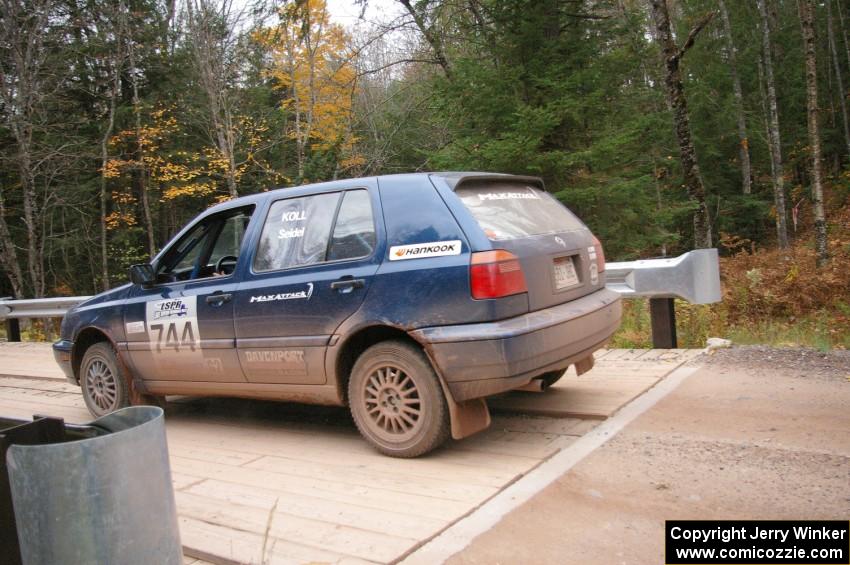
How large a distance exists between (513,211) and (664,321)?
326 cm

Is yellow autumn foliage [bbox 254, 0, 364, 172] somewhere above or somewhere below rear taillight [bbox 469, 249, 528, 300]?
above

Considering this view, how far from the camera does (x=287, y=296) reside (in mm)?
4785

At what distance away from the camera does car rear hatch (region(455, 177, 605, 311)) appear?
4223mm

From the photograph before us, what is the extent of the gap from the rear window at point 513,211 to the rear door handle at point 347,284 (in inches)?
34.6

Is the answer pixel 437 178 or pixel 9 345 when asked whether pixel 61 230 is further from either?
pixel 437 178

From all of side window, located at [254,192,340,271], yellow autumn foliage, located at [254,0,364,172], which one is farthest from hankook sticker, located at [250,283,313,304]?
yellow autumn foliage, located at [254,0,364,172]

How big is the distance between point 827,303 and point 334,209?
9592 mm

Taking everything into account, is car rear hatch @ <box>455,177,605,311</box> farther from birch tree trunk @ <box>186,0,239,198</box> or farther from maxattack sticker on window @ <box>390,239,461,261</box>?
birch tree trunk @ <box>186,0,239,198</box>

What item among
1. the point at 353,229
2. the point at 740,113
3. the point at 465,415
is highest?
the point at 740,113

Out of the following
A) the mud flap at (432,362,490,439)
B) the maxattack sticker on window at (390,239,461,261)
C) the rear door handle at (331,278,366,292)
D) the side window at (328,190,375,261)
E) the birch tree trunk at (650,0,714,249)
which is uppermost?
the birch tree trunk at (650,0,714,249)

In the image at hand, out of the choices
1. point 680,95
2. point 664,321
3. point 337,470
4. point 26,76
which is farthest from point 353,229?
point 26,76

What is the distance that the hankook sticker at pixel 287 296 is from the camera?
4.68 m

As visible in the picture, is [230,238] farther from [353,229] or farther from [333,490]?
[333,490]

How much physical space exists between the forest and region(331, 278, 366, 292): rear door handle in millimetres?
4513
